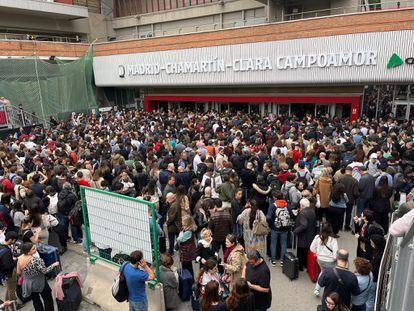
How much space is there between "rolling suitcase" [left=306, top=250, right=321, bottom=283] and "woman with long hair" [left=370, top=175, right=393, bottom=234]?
1.92m

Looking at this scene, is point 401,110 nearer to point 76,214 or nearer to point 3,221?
point 76,214

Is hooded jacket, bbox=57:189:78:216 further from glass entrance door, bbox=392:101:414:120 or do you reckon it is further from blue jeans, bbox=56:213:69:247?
glass entrance door, bbox=392:101:414:120

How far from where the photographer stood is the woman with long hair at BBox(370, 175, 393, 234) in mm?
6559

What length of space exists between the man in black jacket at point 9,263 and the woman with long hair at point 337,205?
5874 mm

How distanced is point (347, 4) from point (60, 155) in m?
20.5

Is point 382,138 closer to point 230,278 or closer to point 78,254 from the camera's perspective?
point 230,278

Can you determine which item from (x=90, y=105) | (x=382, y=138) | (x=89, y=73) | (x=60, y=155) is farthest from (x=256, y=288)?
(x=89, y=73)

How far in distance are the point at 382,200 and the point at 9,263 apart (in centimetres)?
685

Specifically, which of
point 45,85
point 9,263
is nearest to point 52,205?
point 9,263

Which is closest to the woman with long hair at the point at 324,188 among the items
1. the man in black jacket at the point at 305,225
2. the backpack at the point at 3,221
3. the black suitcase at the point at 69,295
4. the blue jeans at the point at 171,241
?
the man in black jacket at the point at 305,225

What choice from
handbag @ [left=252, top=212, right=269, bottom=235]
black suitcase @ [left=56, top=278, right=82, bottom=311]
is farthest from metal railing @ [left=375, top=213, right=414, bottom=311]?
black suitcase @ [left=56, top=278, right=82, bottom=311]

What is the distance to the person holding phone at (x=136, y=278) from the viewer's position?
166 inches

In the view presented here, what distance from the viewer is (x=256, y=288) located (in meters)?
4.26

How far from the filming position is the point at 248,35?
18797 millimetres
